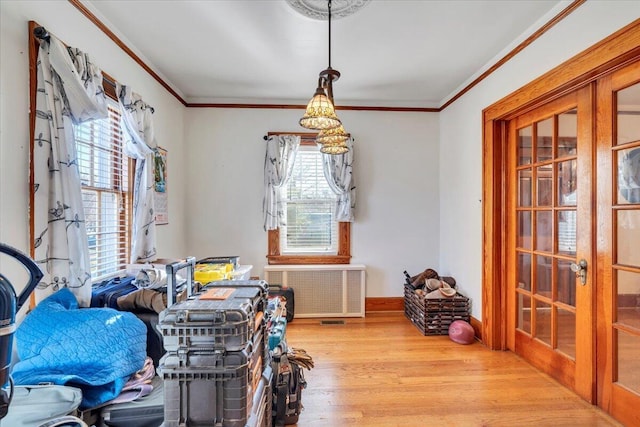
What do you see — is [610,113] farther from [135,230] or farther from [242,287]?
[135,230]

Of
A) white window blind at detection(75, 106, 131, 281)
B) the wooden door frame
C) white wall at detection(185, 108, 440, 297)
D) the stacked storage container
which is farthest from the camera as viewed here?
white wall at detection(185, 108, 440, 297)

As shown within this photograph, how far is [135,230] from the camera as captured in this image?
96.1 inches

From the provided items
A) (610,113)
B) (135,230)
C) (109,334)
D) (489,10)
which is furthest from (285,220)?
(610,113)

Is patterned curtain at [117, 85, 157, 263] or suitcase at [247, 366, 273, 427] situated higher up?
patterned curtain at [117, 85, 157, 263]

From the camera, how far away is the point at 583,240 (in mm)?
2068

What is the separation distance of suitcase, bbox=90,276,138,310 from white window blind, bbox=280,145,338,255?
1.94m

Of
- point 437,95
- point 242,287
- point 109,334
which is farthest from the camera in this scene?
point 437,95

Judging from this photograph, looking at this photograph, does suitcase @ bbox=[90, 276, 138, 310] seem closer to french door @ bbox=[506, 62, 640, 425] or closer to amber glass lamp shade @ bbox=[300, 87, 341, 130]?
amber glass lamp shade @ bbox=[300, 87, 341, 130]

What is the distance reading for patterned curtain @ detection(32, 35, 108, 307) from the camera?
161 cm

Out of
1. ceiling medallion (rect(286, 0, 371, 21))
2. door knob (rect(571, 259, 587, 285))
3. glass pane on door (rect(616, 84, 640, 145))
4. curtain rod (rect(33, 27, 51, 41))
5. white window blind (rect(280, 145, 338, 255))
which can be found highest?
ceiling medallion (rect(286, 0, 371, 21))

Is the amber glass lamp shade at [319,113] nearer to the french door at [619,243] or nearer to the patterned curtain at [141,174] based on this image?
the patterned curtain at [141,174]

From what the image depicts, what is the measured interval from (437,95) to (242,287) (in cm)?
331

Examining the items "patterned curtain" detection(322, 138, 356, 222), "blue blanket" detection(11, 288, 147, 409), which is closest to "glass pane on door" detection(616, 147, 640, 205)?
"patterned curtain" detection(322, 138, 356, 222)

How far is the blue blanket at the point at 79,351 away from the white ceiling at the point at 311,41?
78.6 inches
